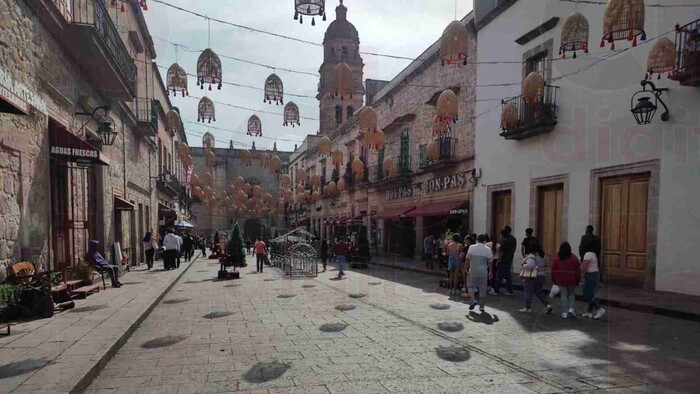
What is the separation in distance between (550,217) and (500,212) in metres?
2.57

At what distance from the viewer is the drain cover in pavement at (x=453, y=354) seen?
16.3ft

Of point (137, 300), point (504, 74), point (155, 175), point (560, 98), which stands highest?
point (504, 74)

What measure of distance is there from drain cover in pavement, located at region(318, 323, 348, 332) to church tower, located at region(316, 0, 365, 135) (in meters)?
32.5

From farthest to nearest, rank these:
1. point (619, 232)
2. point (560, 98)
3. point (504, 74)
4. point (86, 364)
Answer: point (504, 74), point (560, 98), point (619, 232), point (86, 364)

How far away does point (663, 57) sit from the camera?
8.52 meters

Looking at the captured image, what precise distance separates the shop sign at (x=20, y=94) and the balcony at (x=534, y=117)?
12489 millimetres

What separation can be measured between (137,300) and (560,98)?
12.6 m

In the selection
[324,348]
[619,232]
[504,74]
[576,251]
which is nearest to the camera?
[324,348]

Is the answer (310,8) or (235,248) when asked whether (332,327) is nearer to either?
(310,8)

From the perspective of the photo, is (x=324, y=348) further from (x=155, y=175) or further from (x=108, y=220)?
(x=155, y=175)

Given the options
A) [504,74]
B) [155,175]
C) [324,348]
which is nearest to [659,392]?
[324,348]

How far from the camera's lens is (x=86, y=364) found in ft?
14.2

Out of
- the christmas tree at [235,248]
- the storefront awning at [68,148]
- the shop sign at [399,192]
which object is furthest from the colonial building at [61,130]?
the shop sign at [399,192]

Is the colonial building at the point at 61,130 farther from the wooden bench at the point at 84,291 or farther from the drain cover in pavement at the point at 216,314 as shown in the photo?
the drain cover in pavement at the point at 216,314
